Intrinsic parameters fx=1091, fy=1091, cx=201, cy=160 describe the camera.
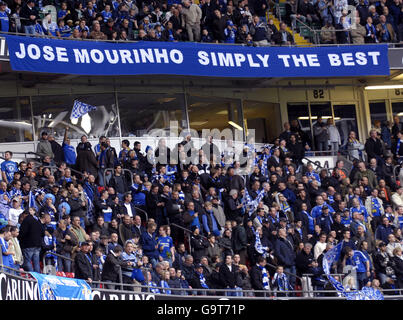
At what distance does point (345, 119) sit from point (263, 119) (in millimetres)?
2482

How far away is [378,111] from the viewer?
30422 mm

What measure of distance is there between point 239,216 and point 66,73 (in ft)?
16.6

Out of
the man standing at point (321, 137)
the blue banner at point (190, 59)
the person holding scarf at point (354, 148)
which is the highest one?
the blue banner at point (190, 59)

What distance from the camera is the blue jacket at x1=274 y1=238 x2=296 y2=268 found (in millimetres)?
20797

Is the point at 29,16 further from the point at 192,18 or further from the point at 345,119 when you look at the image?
the point at 345,119

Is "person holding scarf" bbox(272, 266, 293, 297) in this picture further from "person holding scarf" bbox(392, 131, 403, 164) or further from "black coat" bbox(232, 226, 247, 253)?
"person holding scarf" bbox(392, 131, 403, 164)

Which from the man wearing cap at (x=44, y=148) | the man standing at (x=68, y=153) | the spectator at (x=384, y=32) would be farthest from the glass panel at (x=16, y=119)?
the spectator at (x=384, y=32)

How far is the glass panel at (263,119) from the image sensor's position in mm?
28688

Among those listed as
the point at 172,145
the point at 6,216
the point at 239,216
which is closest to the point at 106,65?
the point at 172,145

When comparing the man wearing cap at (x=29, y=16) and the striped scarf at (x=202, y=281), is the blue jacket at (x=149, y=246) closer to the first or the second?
the striped scarf at (x=202, y=281)

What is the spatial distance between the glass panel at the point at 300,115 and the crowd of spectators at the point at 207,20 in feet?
7.38

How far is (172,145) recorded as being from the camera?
26.1m
